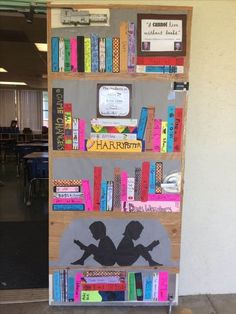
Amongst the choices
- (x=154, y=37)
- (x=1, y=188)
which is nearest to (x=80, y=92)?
(x=154, y=37)

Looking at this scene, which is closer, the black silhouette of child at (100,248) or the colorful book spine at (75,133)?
the colorful book spine at (75,133)

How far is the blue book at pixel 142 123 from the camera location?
7.11 feet

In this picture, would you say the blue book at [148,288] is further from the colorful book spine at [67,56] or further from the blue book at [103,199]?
the colorful book spine at [67,56]

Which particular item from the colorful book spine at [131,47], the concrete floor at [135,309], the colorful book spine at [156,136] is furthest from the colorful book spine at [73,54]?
the concrete floor at [135,309]

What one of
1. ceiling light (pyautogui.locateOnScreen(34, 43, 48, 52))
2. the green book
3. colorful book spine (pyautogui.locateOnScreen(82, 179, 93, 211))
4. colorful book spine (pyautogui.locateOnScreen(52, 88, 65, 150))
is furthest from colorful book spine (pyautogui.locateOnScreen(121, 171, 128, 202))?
ceiling light (pyautogui.locateOnScreen(34, 43, 48, 52))

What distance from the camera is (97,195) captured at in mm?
2240

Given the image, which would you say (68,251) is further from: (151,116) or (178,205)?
(151,116)

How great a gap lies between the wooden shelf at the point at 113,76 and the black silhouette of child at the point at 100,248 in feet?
3.10

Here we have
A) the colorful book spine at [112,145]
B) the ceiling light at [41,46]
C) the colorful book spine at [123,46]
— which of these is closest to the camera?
the colorful book spine at [123,46]

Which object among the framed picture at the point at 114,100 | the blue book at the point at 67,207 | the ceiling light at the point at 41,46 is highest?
the ceiling light at the point at 41,46

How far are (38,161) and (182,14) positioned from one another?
3.22m

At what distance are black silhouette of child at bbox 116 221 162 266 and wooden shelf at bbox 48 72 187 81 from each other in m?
0.95

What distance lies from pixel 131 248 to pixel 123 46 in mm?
1317

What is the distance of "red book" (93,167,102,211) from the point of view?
221 centimetres
